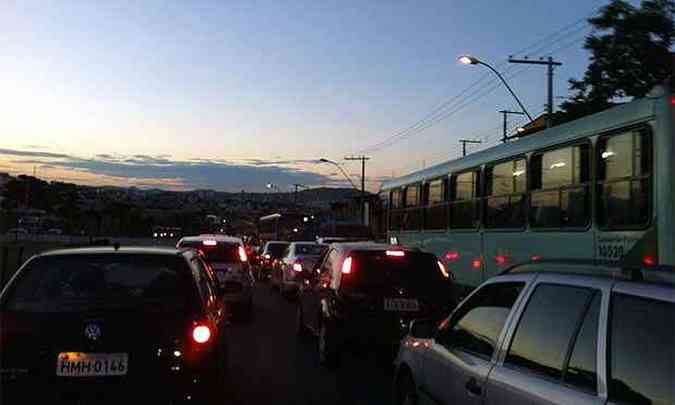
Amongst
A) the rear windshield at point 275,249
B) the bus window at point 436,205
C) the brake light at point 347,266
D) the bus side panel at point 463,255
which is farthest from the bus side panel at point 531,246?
the rear windshield at point 275,249

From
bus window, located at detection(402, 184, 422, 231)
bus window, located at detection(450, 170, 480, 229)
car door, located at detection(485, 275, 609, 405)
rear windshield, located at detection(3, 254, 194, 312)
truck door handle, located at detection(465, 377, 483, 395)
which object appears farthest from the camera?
bus window, located at detection(402, 184, 422, 231)

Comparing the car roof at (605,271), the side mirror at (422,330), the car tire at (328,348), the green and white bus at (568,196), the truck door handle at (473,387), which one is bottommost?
the car tire at (328,348)

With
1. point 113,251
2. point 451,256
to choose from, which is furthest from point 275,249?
point 113,251

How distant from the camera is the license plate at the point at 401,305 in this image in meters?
9.95

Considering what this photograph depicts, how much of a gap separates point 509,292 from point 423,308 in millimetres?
5263

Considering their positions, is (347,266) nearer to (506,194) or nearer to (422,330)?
(422,330)

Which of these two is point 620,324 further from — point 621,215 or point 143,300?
point 621,215

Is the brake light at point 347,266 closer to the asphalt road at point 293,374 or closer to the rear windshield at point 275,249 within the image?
the asphalt road at point 293,374

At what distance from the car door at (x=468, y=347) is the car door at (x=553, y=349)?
223 millimetres

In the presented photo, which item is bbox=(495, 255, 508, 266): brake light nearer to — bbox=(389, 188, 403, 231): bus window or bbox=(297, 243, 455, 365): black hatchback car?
bbox=(297, 243, 455, 365): black hatchback car

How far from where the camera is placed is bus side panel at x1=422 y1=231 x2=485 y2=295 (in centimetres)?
1544

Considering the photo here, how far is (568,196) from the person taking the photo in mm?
11289

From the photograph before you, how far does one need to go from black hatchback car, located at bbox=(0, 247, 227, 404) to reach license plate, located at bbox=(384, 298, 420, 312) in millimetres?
3821

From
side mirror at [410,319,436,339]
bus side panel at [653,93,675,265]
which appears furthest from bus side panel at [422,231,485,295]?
side mirror at [410,319,436,339]
